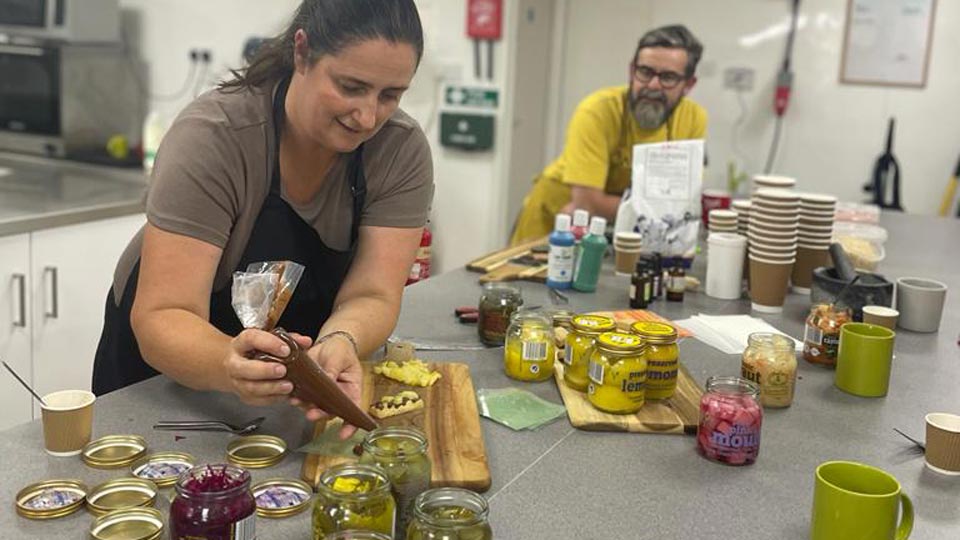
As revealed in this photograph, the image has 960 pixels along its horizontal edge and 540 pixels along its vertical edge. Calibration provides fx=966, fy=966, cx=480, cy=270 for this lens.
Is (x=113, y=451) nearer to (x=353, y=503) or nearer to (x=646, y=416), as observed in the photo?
(x=353, y=503)

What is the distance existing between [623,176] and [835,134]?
69.7 inches

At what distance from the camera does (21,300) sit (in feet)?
9.61

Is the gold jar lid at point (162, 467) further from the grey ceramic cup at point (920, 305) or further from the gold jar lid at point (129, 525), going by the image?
the grey ceramic cup at point (920, 305)

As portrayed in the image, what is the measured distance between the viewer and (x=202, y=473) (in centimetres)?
109

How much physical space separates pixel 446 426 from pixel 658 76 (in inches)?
80.1

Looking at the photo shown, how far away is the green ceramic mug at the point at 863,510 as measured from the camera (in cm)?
117

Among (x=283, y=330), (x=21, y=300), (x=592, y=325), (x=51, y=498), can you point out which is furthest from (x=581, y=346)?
(x=21, y=300)

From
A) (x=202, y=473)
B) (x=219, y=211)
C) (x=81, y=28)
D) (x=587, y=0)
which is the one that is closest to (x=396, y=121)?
(x=219, y=211)

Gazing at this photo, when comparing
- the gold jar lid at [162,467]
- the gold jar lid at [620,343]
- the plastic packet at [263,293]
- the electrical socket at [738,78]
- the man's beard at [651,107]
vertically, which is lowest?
the gold jar lid at [162,467]

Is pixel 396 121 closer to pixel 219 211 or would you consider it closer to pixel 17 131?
pixel 219 211

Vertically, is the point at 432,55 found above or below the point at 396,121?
above

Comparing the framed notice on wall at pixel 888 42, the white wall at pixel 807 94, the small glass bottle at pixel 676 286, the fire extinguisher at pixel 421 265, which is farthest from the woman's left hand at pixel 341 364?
the framed notice on wall at pixel 888 42

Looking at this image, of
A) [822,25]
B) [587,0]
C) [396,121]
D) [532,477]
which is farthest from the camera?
[587,0]

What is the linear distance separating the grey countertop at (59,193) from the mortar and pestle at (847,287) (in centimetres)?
205
